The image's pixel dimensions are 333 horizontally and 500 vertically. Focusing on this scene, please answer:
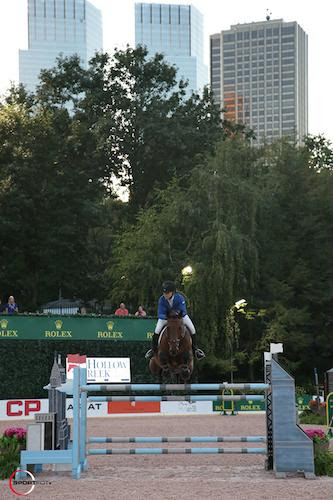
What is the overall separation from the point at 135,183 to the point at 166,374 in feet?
Result: 130

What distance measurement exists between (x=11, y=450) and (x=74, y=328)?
49.1ft

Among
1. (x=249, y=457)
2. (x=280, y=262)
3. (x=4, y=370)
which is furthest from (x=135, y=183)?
(x=249, y=457)

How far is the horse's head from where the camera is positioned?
1236 cm

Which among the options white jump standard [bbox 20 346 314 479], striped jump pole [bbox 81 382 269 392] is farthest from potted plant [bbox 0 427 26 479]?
striped jump pole [bbox 81 382 269 392]

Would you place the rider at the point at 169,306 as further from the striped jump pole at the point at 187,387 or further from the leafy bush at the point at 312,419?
the leafy bush at the point at 312,419

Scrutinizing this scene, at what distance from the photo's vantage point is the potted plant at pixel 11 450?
41.3ft

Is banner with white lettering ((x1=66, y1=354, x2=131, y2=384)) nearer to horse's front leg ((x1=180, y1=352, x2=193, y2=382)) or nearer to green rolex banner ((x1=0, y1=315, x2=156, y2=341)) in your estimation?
green rolex banner ((x1=0, y1=315, x2=156, y2=341))

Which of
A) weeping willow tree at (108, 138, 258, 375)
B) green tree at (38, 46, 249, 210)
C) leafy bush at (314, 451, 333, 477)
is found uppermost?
green tree at (38, 46, 249, 210)

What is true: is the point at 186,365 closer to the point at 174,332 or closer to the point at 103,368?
the point at 174,332

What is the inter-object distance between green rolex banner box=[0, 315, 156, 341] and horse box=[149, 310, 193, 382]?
49.7 ft

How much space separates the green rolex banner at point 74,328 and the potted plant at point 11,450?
13.2m

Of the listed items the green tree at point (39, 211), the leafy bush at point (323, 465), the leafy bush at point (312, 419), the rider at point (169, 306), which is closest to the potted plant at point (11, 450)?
the rider at point (169, 306)

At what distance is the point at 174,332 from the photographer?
12.4 m

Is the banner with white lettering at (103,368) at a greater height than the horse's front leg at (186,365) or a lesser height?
lesser
